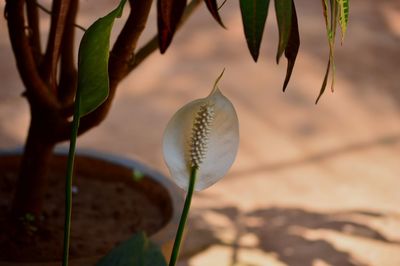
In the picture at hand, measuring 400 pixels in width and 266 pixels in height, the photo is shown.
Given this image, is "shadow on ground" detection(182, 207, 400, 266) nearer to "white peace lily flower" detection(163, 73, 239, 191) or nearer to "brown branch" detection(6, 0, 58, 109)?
"brown branch" detection(6, 0, 58, 109)

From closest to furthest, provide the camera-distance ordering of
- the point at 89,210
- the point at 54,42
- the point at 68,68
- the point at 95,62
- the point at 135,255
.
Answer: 1. the point at 95,62
2. the point at 135,255
3. the point at 54,42
4. the point at 68,68
5. the point at 89,210

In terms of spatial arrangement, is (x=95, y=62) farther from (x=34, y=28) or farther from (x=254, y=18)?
(x=34, y=28)

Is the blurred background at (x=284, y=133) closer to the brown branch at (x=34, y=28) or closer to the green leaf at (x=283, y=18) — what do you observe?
the brown branch at (x=34, y=28)

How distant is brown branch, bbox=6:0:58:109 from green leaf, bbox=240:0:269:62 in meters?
0.59

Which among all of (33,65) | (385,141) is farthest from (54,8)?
(385,141)

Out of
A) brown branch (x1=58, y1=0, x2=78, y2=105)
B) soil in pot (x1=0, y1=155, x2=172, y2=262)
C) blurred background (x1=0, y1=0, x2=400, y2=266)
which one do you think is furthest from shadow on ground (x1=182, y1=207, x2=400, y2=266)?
brown branch (x1=58, y1=0, x2=78, y2=105)

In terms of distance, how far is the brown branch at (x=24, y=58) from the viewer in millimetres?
1436

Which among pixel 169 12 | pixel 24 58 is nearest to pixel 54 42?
pixel 24 58

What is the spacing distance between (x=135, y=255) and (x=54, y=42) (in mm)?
A: 547

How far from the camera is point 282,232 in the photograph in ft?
7.68

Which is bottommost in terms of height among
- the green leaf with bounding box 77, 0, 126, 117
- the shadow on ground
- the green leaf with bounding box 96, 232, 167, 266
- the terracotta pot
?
the shadow on ground

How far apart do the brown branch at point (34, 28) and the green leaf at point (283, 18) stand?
28.8 inches

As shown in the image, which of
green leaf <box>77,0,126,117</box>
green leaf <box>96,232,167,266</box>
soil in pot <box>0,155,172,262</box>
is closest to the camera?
green leaf <box>77,0,126,117</box>

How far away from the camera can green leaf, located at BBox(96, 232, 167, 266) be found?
40.9 inches
